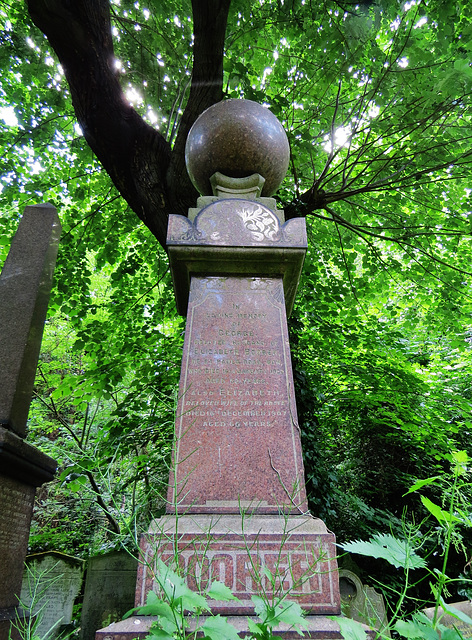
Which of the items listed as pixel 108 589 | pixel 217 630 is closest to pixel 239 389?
pixel 217 630

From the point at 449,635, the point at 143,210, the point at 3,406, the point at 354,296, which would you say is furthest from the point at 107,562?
the point at 449,635

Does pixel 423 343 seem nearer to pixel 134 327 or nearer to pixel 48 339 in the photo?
pixel 134 327

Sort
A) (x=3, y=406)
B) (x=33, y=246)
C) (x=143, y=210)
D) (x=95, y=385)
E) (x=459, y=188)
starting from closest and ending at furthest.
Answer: (x=3, y=406) → (x=33, y=246) → (x=143, y=210) → (x=95, y=385) → (x=459, y=188)

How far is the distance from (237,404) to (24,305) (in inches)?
102

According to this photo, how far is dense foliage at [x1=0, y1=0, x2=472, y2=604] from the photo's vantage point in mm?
4938

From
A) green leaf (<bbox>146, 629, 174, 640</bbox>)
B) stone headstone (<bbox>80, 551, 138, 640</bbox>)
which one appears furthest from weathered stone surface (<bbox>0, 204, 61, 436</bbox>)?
green leaf (<bbox>146, 629, 174, 640</bbox>)

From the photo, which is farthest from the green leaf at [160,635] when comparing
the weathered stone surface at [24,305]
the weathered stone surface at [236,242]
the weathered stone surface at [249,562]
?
the weathered stone surface at [24,305]

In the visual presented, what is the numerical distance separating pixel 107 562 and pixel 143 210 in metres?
4.59

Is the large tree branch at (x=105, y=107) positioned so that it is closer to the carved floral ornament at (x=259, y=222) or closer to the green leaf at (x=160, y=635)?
the carved floral ornament at (x=259, y=222)

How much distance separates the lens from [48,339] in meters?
10.9

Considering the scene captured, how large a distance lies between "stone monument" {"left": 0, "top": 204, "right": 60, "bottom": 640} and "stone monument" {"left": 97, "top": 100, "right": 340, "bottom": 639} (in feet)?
5.03

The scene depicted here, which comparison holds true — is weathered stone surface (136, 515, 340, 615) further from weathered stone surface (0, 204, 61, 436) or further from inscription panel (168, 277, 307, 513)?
weathered stone surface (0, 204, 61, 436)

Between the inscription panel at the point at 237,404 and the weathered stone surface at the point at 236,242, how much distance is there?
3.9 inches

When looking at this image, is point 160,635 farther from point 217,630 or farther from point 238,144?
point 238,144
